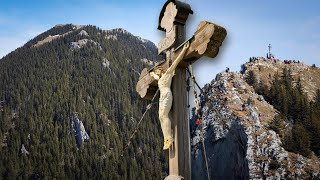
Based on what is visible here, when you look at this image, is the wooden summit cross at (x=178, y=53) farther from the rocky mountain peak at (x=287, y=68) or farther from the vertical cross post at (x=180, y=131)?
the rocky mountain peak at (x=287, y=68)

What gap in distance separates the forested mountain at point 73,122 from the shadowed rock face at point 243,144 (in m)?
51.7

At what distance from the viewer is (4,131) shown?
15950 cm

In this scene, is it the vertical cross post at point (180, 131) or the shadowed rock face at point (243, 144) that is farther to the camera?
the shadowed rock face at point (243, 144)

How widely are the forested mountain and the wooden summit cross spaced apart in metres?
120

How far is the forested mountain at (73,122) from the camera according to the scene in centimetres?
13162

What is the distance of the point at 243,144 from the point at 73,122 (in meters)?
98.8

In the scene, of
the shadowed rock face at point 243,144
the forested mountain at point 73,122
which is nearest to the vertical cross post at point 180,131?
the shadowed rock face at point 243,144

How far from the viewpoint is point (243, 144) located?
230 ft

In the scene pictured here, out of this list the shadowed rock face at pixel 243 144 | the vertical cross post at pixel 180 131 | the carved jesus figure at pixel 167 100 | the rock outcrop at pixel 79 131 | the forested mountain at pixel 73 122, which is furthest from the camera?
the rock outcrop at pixel 79 131

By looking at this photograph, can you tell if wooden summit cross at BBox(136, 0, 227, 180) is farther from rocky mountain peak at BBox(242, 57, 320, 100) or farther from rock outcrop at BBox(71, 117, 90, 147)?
rock outcrop at BBox(71, 117, 90, 147)

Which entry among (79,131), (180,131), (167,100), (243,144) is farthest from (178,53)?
(79,131)

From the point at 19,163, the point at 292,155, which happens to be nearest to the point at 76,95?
the point at 19,163

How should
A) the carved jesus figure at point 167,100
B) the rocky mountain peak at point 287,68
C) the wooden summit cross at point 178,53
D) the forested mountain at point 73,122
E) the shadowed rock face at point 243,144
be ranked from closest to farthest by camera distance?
the wooden summit cross at point 178,53 → the carved jesus figure at point 167,100 → the shadowed rock face at point 243,144 → the rocky mountain peak at point 287,68 → the forested mountain at point 73,122

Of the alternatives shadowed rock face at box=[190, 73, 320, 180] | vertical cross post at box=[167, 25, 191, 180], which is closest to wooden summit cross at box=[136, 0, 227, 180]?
vertical cross post at box=[167, 25, 191, 180]
